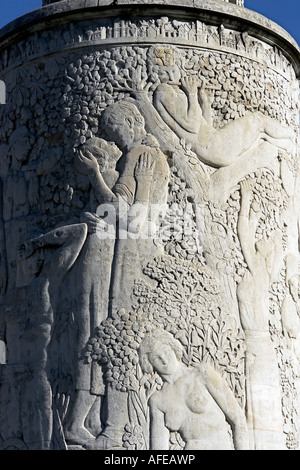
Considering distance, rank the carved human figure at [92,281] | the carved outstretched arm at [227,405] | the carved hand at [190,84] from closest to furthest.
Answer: the carved human figure at [92,281]
the carved outstretched arm at [227,405]
the carved hand at [190,84]

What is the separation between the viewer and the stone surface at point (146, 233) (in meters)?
10.9

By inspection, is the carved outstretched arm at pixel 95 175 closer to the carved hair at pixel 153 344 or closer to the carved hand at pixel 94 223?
the carved hand at pixel 94 223

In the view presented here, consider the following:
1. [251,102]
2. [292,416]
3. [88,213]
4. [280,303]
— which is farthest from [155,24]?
[292,416]

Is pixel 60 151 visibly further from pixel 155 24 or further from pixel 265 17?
pixel 265 17

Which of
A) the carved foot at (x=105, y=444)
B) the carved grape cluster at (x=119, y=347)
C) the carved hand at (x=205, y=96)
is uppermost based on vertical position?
the carved hand at (x=205, y=96)

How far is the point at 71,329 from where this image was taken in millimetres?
11156

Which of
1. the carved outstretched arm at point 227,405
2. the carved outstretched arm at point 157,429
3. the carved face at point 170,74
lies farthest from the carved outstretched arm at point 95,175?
the carved outstretched arm at point 157,429

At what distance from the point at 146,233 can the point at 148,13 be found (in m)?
2.23

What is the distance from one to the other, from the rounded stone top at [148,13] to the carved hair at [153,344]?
3200 millimetres

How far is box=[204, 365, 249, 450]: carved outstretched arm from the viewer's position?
1099 cm

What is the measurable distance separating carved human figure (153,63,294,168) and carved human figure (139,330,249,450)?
75.5 inches

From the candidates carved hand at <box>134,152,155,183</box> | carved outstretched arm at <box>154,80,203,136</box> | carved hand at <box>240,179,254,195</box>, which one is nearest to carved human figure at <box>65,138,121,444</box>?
carved hand at <box>134,152,155,183</box>

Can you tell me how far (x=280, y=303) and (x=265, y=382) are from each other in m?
0.87

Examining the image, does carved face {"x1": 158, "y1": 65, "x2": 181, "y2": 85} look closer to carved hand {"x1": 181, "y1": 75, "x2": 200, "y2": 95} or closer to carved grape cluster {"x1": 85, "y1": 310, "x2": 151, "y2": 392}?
carved hand {"x1": 181, "y1": 75, "x2": 200, "y2": 95}
